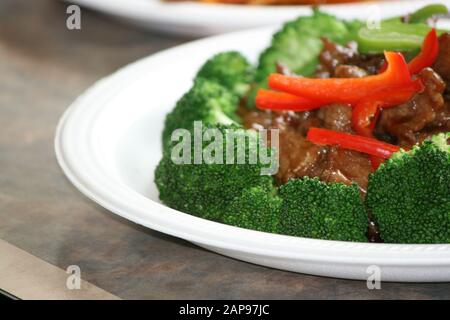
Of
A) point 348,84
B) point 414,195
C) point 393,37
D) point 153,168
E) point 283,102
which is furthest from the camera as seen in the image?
point 153,168

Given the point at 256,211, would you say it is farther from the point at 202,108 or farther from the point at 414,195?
the point at 202,108

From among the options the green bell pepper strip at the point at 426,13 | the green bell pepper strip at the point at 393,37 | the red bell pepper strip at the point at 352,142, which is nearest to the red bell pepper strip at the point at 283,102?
the red bell pepper strip at the point at 352,142

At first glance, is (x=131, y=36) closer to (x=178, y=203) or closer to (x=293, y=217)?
(x=178, y=203)

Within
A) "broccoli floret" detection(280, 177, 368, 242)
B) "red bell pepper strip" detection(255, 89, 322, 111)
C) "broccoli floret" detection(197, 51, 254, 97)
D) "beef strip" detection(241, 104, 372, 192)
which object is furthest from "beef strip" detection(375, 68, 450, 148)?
"broccoli floret" detection(197, 51, 254, 97)

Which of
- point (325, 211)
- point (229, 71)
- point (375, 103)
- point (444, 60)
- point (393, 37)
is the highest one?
point (229, 71)

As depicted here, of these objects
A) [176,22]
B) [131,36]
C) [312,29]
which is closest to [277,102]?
[312,29]

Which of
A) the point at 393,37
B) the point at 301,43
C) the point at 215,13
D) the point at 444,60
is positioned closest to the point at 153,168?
the point at 301,43

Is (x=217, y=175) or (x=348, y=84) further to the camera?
(x=348, y=84)
